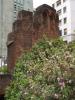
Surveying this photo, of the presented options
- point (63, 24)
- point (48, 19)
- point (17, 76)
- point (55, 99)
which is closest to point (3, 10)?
point (63, 24)

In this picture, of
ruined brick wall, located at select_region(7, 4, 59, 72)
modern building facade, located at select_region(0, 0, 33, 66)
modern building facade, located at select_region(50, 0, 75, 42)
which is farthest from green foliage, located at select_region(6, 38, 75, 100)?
modern building facade, located at select_region(50, 0, 75, 42)

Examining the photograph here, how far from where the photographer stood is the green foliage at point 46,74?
7191 mm

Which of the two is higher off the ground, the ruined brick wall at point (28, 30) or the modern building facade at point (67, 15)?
the modern building facade at point (67, 15)

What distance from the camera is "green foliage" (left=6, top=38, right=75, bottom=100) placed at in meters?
7.19

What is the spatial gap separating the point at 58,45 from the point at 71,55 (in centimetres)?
168

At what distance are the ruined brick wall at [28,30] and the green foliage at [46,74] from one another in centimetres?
220

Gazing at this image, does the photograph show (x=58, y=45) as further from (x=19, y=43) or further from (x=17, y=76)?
(x=19, y=43)

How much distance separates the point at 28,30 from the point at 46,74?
16.4 feet

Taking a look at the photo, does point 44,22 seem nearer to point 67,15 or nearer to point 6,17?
point 6,17

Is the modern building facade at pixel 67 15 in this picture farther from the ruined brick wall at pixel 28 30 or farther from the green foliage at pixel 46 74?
the green foliage at pixel 46 74

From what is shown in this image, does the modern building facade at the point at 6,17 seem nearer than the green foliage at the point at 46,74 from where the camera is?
No

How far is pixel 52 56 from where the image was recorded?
823cm

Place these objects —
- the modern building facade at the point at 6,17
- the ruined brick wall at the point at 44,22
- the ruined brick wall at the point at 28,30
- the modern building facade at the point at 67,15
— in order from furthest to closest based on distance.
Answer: the modern building facade at the point at 67,15 → the modern building facade at the point at 6,17 → the ruined brick wall at the point at 44,22 → the ruined brick wall at the point at 28,30

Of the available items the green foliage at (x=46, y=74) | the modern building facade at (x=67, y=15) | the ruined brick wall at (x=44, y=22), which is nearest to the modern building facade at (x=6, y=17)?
the modern building facade at (x=67, y=15)
